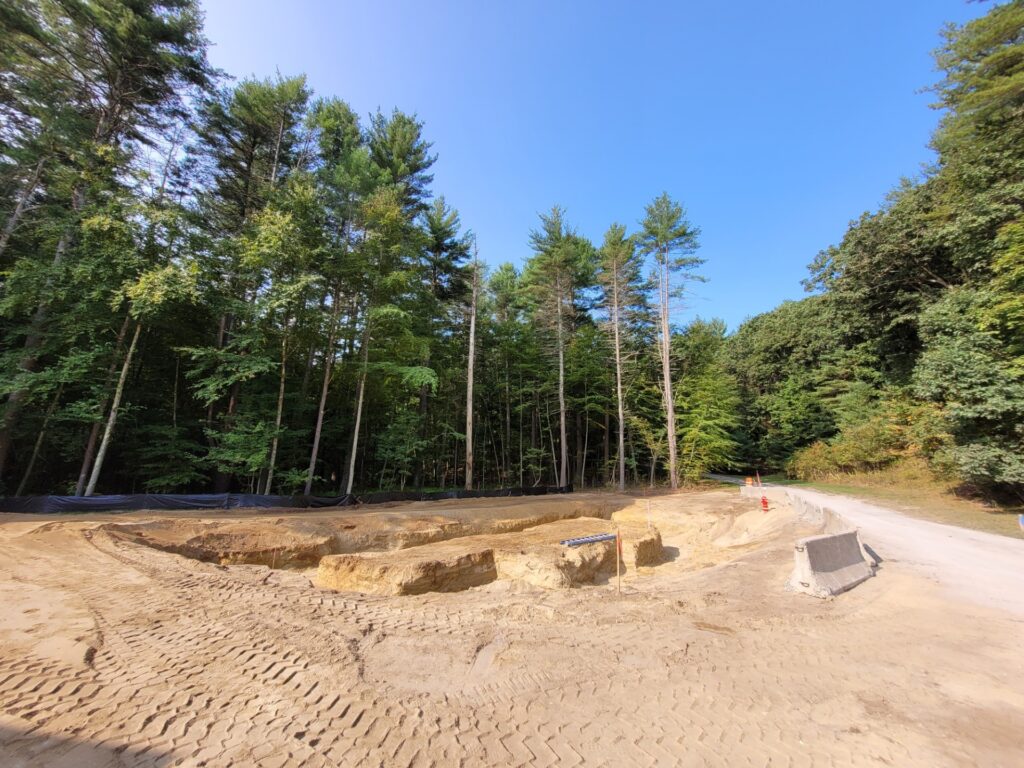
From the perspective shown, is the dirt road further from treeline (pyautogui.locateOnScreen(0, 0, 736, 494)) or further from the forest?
treeline (pyautogui.locateOnScreen(0, 0, 736, 494))

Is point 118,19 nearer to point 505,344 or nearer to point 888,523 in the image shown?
point 505,344

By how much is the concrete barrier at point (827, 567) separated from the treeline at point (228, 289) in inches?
536

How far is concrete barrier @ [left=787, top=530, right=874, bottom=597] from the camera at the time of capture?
5.28 m

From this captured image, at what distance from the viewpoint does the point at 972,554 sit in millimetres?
7078

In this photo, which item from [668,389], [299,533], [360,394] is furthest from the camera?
[668,389]

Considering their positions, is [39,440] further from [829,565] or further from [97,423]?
[829,565]

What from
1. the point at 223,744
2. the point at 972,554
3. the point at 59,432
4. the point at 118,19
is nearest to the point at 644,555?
the point at 972,554

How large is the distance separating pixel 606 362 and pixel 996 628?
73.5 feet

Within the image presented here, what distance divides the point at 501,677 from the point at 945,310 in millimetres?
20355

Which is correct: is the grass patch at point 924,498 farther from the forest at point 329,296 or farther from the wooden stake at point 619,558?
the wooden stake at point 619,558

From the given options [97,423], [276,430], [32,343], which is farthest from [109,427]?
[276,430]

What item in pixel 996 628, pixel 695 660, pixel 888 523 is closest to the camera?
pixel 695 660

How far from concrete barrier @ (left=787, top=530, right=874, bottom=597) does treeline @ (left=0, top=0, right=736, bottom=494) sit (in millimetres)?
13623

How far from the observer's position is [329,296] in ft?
59.0
